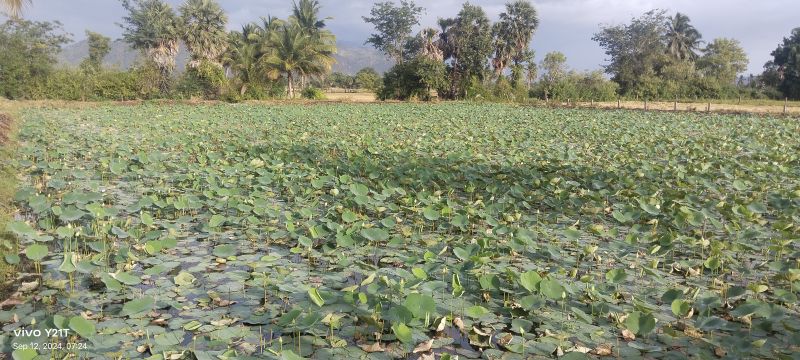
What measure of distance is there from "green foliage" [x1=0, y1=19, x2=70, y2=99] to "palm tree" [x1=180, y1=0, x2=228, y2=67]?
6.41 meters

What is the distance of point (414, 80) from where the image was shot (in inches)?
1049

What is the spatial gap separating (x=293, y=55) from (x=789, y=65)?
29902mm

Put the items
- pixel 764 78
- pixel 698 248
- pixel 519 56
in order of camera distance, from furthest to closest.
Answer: pixel 764 78
pixel 519 56
pixel 698 248

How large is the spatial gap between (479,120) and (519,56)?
59.4 feet

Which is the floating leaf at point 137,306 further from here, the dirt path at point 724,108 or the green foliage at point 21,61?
the green foliage at point 21,61

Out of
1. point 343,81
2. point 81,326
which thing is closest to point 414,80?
point 81,326

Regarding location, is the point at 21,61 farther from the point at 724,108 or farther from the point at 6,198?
the point at 724,108

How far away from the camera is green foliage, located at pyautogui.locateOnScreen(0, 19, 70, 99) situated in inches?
870

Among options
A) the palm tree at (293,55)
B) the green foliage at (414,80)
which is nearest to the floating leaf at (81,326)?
the palm tree at (293,55)

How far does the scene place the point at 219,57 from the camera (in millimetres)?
27375

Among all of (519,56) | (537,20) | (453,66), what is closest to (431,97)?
(453,66)

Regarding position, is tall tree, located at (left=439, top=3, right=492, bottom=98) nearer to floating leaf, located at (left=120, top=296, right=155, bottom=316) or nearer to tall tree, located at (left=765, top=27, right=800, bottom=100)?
tall tree, located at (left=765, top=27, right=800, bottom=100)

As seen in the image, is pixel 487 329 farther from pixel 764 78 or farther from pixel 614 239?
pixel 764 78

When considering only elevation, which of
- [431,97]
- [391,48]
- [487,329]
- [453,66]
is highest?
[391,48]
